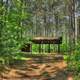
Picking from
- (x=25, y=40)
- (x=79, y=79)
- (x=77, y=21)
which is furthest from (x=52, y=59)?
(x=77, y=21)

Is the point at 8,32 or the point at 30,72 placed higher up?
the point at 8,32

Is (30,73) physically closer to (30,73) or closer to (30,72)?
(30,73)

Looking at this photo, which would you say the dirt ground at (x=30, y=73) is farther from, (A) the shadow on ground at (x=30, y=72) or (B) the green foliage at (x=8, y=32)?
(B) the green foliage at (x=8, y=32)

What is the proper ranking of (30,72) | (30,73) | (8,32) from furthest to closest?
(30,72) < (30,73) < (8,32)

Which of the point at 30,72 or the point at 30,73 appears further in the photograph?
the point at 30,72

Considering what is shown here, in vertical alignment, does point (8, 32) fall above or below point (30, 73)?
above

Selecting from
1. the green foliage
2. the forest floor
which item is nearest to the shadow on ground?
the forest floor

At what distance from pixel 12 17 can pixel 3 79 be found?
307 centimetres

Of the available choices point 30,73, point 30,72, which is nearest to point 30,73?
point 30,73

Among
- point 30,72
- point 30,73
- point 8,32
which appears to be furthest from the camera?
point 30,72

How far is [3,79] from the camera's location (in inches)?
427

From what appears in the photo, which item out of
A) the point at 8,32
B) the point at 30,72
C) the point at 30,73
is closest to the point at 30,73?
the point at 30,73

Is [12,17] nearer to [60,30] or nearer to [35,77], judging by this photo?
[35,77]

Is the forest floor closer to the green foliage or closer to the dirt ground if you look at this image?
the dirt ground
